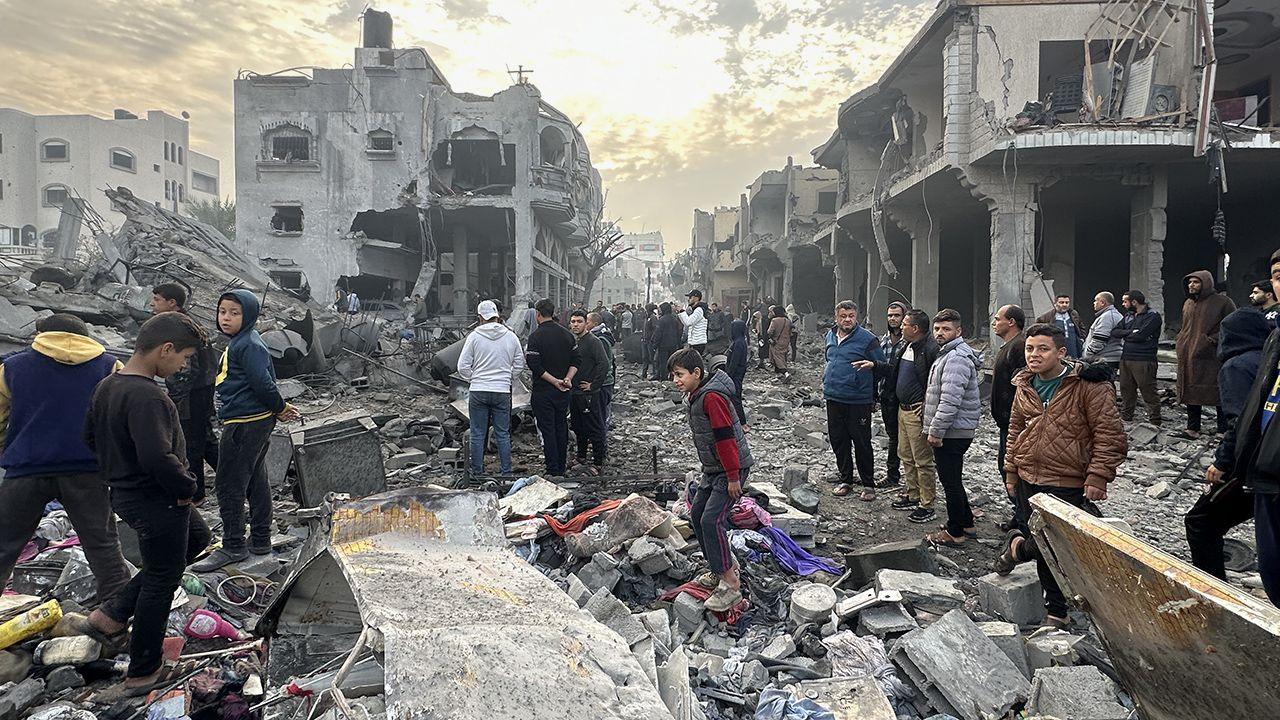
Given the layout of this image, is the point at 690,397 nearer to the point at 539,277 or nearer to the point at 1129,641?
the point at 1129,641

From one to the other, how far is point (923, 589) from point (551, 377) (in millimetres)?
3970

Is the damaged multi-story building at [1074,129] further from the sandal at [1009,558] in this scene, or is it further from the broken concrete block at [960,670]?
the broken concrete block at [960,670]

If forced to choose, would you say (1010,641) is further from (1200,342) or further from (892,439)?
(1200,342)

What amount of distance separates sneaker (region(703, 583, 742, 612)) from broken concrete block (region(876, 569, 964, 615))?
836 millimetres

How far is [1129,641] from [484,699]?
2182 mm

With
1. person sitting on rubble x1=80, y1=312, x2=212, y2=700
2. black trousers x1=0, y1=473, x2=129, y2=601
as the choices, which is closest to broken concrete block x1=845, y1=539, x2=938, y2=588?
person sitting on rubble x1=80, y1=312, x2=212, y2=700

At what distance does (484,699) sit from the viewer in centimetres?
174

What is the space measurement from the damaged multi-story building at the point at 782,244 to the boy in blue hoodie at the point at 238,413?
19359 millimetres


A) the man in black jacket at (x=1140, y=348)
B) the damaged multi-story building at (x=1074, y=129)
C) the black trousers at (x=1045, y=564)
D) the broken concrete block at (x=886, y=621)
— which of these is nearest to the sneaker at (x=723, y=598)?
the broken concrete block at (x=886, y=621)

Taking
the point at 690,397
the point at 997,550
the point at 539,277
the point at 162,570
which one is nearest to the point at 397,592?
the point at 162,570

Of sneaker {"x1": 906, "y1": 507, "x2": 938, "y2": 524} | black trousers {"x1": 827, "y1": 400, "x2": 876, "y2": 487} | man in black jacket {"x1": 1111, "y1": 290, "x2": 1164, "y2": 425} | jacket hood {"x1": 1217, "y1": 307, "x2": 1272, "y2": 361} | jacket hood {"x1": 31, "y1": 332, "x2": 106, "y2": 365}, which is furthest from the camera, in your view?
man in black jacket {"x1": 1111, "y1": 290, "x2": 1164, "y2": 425}

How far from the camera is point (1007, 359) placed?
4812mm

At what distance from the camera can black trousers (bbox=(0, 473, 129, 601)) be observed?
10.1 ft

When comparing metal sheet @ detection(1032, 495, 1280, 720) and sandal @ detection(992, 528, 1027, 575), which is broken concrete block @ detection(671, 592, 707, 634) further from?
metal sheet @ detection(1032, 495, 1280, 720)
